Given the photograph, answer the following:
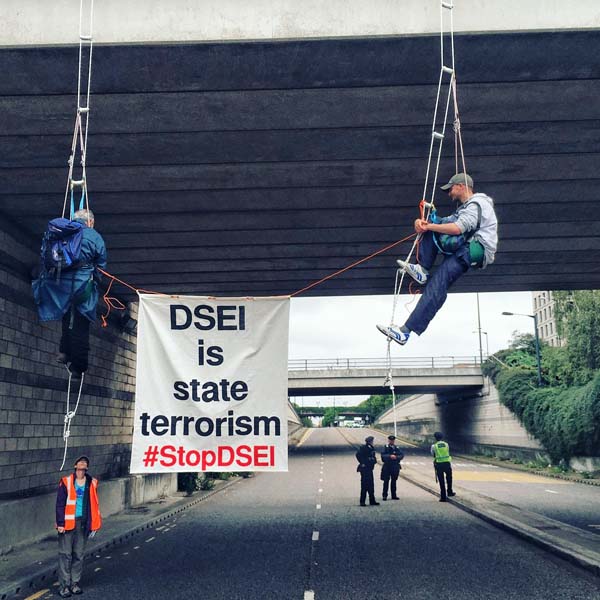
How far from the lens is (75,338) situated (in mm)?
6504

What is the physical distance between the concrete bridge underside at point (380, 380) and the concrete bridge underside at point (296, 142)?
1353 inches

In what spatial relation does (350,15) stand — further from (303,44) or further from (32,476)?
(32,476)

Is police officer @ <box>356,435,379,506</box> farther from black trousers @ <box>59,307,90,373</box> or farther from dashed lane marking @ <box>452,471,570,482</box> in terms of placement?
black trousers @ <box>59,307,90,373</box>

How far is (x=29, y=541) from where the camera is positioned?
12055mm

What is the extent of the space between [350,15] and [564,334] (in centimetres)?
3411

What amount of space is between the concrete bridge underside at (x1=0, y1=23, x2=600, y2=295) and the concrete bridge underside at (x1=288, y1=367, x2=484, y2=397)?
113ft

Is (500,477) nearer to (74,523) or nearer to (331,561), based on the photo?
(331,561)

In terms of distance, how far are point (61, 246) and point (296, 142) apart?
4.18 metres

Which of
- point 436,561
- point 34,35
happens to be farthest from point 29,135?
point 436,561

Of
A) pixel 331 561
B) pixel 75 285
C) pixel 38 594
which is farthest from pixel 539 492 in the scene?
pixel 75 285

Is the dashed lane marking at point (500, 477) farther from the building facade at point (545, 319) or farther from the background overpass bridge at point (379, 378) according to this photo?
the building facade at point (545, 319)

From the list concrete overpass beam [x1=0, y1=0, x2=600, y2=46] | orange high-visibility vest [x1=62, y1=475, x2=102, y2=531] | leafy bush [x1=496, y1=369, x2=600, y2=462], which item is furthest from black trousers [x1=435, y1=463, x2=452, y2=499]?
concrete overpass beam [x1=0, y1=0, x2=600, y2=46]

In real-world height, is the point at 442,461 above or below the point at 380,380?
below

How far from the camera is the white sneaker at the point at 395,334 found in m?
5.97
